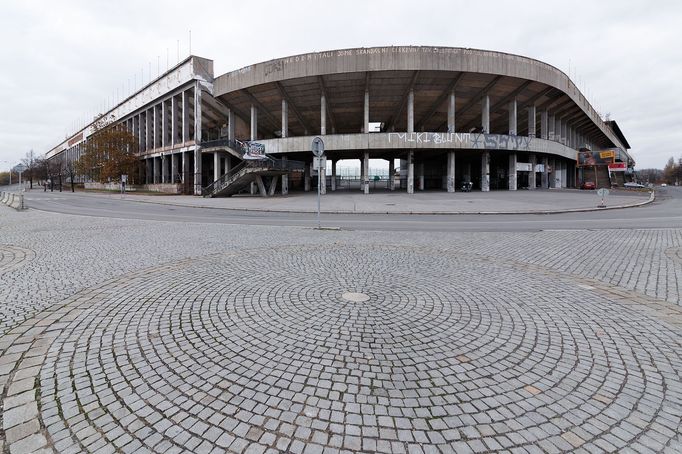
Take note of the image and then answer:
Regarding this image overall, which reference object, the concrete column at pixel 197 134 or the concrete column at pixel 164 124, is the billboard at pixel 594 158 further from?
the concrete column at pixel 164 124

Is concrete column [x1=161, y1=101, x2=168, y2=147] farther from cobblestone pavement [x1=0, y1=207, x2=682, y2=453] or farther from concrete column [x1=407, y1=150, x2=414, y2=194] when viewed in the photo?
cobblestone pavement [x1=0, y1=207, x2=682, y2=453]

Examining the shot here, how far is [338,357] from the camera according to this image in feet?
10.8

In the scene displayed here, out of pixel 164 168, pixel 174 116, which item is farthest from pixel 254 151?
pixel 164 168

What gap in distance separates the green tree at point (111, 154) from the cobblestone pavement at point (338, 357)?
2455 inches

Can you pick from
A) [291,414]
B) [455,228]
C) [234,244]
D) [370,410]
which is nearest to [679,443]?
[370,410]

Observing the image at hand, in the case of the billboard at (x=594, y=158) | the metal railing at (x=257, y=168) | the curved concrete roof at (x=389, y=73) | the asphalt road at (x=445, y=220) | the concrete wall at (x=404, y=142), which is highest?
the curved concrete roof at (x=389, y=73)

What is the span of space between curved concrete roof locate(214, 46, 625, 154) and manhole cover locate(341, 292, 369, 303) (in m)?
34.5

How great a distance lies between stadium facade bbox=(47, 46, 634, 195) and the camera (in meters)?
35.3

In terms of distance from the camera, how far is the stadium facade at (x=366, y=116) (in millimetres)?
35312

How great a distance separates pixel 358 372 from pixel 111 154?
70.5 meters

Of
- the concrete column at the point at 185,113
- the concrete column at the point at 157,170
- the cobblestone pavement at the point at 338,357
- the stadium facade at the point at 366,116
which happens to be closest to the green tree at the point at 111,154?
the stadium facade at the point at 366,116

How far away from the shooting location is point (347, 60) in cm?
3478

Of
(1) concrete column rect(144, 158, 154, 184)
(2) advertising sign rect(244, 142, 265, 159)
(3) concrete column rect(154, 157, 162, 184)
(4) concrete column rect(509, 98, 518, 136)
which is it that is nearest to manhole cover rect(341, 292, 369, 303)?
(2) advertising sign rect(244, 142, 265, 159)

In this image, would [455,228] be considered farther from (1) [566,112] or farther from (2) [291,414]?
(1) [566,112]
